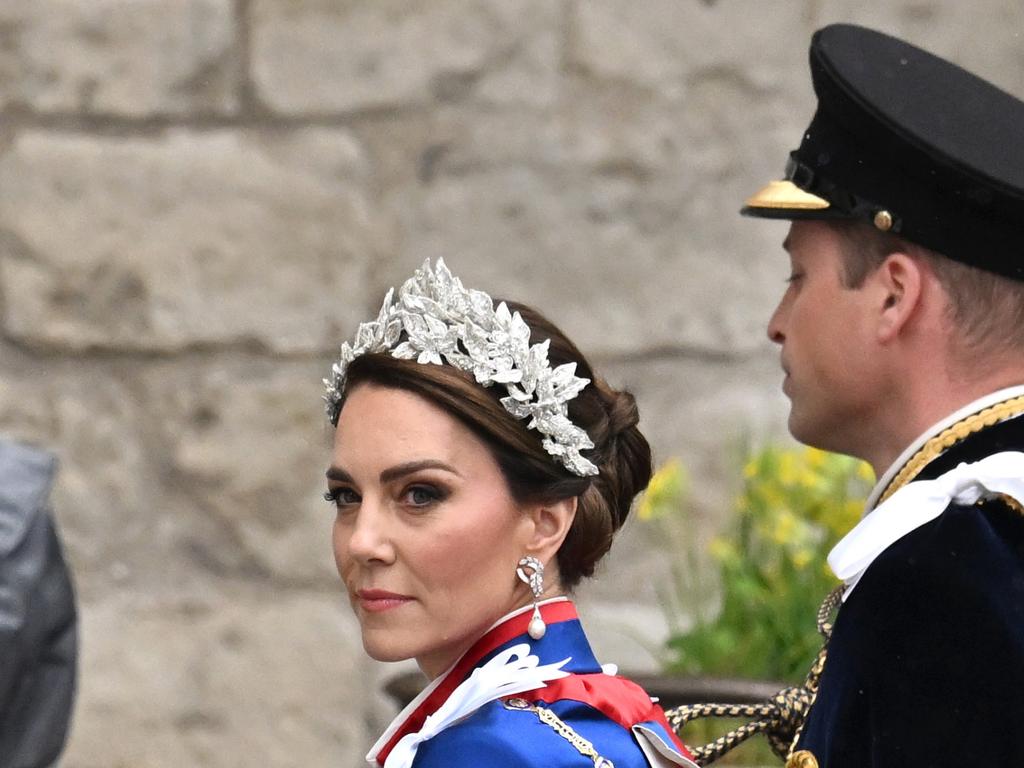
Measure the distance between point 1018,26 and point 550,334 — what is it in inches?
70.0

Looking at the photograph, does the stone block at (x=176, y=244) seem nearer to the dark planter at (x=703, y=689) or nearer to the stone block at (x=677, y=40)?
the stone block at (x=677, y=40)

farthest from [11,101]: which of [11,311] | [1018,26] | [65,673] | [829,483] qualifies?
[1018,26]

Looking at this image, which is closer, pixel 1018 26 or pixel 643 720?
pixel 643 720

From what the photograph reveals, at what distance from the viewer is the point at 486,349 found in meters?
1.89

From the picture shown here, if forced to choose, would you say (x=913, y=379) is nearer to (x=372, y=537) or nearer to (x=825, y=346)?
(x=825, y=346)

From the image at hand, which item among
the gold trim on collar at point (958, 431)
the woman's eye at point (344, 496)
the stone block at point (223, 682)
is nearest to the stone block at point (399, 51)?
the stone block at point (223, 682)

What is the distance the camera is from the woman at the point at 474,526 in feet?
5.92

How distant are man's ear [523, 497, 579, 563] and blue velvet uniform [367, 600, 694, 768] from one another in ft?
0.19

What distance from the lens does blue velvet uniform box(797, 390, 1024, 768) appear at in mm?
1638

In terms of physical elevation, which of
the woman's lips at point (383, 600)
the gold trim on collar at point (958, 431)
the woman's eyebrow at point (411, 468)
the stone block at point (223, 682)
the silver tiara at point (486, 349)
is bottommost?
the stone block at point (223, 682)

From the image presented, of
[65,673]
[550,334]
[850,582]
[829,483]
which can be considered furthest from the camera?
[829,483]

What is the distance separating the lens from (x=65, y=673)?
7.70 feet

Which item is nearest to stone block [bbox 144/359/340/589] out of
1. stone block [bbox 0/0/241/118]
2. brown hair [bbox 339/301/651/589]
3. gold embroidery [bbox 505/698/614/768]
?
stone block [bbox 0/0/241/118]

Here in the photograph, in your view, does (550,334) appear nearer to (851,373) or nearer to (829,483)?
(851,373)
